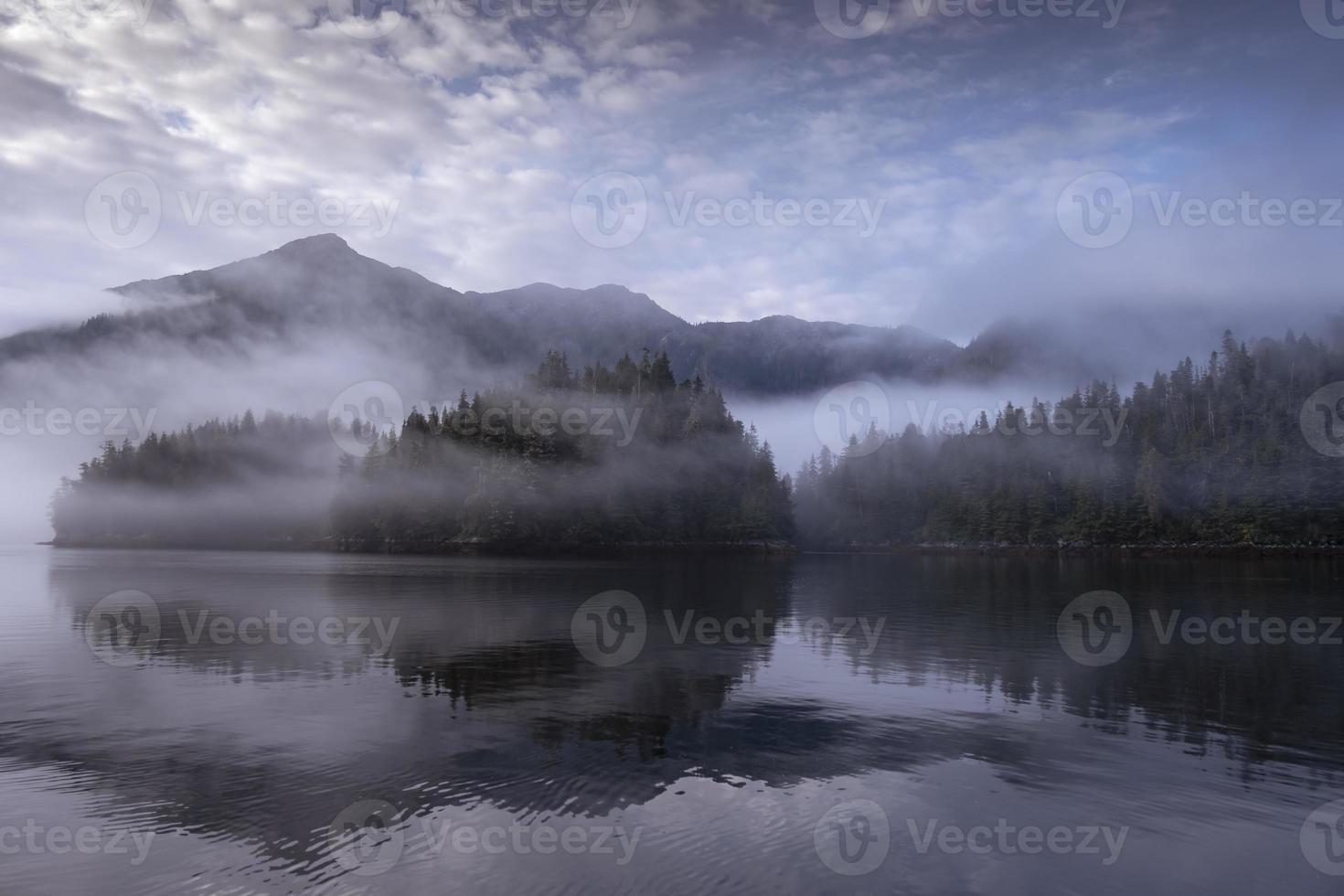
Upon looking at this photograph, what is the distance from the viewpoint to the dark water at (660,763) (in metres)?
16.1

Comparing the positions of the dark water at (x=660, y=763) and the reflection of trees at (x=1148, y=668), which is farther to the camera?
the reflection of trees at (x=1148, y=668)

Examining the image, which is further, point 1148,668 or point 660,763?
point 1148,668

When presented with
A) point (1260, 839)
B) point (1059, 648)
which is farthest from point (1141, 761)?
point (1059, 648)

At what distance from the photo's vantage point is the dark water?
1611 cm

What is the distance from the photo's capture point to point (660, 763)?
23266 millimetres

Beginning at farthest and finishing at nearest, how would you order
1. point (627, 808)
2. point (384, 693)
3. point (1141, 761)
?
point (384, 693) → point (1141, 761) → point (627, 808)

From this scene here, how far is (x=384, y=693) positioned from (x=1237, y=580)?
381 feet

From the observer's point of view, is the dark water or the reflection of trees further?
the reflection of trees

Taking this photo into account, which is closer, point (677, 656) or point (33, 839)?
point (33, 839)

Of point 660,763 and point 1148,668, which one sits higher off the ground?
point 1148,668

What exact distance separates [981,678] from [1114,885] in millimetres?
21246

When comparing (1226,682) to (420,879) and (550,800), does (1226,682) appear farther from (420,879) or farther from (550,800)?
(420,879)

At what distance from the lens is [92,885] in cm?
1467

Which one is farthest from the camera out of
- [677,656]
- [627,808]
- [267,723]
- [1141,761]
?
[677,656]
